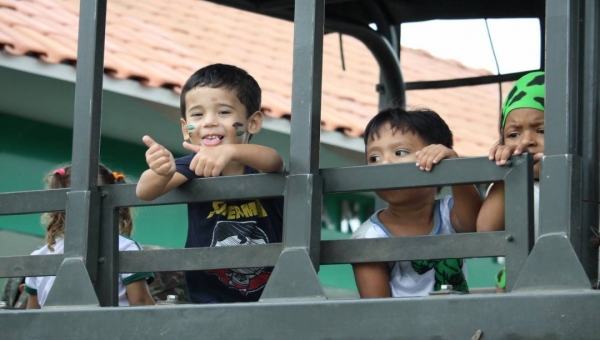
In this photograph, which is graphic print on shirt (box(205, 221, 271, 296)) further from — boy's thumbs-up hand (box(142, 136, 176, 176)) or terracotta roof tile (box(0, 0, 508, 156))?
terracotta roof tile (box(0, 0, 508, 156))

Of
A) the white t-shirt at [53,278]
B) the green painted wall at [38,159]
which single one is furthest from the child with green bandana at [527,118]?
the green painted wall at [38,159]

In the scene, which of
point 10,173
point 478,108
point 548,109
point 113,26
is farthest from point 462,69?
point 548,109

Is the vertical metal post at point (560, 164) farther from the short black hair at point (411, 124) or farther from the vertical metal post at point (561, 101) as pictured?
the short black hair at point (411, 124)

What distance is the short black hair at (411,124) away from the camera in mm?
3359

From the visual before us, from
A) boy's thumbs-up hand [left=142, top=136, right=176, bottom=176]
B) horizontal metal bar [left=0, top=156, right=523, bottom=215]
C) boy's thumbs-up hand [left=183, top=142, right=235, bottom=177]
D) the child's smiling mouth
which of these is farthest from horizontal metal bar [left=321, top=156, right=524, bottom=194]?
the child's smiling mouth

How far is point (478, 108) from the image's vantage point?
11.9 meters

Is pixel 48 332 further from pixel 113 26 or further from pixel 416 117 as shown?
pixel 113 26

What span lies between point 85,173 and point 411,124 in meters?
0.99

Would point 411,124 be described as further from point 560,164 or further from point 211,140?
point 560,164

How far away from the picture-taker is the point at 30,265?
306cm

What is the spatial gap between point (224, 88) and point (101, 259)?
29.2 inches

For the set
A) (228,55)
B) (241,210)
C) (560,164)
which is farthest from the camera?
(228,55)

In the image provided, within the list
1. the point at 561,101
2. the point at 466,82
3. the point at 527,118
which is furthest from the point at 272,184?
the point at 466,82

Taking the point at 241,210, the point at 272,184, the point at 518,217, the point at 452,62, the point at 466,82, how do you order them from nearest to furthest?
the point at 518,217
the point at 272,184
the point at 241,210
the point at 466,82
the point at 452,62
